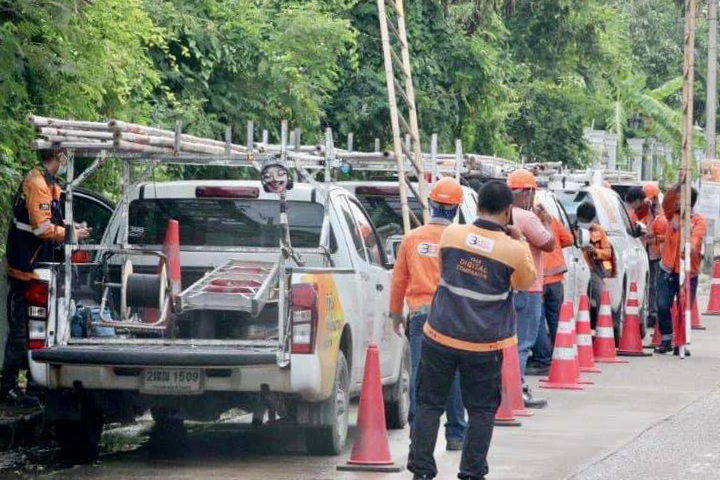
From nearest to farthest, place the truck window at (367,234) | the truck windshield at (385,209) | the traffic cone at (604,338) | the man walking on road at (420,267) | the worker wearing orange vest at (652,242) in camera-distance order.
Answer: the man walking on road at (420,267) → the truck window at (367,234) → the truck windshield at (385,209) → the traffic cone at (604,338) → the worker wearing orange vest at (652,242)

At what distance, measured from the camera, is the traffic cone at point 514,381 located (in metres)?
12.7

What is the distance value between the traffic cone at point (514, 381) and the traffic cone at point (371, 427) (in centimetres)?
253

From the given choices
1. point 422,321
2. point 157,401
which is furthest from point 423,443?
point 157,401

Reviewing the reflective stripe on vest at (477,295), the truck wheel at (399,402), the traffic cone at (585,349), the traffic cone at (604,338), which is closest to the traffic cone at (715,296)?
the traffic cone at (604,338)

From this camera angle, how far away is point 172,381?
33.1ft

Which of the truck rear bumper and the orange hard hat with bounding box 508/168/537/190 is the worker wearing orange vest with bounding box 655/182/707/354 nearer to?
the orange hard hat with bounding box 508/168/537/190

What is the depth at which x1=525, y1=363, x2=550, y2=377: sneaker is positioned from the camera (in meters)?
16.8

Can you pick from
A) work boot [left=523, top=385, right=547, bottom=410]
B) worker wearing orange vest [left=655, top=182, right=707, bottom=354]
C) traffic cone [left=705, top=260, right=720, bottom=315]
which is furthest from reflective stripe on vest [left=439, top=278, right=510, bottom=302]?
traffic cone [left=705, top=260, right=720, bottom=315]

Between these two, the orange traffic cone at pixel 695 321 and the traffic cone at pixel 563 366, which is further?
the orange traffic cone at pixel 695 321

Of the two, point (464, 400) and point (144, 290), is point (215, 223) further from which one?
point (464, 400)

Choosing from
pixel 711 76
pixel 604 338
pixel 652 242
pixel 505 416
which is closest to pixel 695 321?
A: pixel 652 242

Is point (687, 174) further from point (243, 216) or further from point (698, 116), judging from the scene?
point (698, 116)

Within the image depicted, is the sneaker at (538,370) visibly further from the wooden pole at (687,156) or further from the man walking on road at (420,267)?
the man walking on road at (420,267)

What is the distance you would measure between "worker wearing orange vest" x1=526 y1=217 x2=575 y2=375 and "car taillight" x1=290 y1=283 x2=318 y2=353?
555 cm
